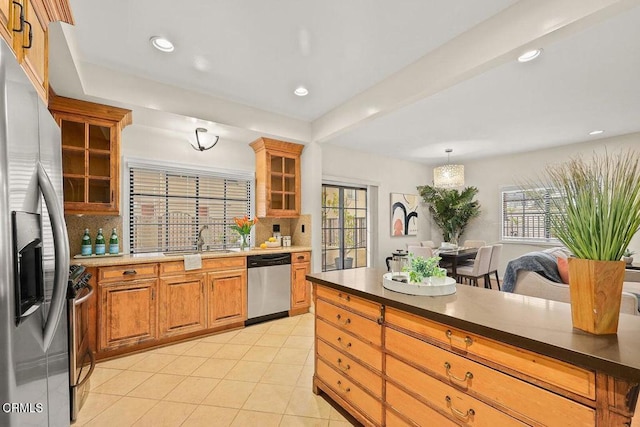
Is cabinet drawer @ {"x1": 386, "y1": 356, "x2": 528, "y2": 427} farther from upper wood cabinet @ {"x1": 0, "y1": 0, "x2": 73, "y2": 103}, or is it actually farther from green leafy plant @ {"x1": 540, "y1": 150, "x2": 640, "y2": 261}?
upper wood cabinet @ {"x1": 0, "y1": 0, "x2": 73, "y2": 103}

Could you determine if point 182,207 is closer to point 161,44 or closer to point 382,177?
point 161,44

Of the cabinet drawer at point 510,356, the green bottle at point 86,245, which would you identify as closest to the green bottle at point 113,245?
the green bottle at point 86,245

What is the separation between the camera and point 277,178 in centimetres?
429

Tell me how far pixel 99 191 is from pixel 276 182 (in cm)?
207

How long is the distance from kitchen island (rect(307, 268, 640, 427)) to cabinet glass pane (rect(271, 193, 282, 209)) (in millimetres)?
2323

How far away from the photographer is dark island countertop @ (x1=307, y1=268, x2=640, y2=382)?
2.98 feet

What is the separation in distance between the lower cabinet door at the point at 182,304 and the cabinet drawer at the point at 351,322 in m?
1.71

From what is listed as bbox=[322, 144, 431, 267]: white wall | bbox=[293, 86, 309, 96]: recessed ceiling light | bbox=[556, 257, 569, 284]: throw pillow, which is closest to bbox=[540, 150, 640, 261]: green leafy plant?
bbox=[556, 257, 569, 284]: throw pillow

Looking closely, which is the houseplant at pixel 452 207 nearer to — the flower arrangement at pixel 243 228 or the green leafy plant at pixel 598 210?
the flower arrangement at pixel 243 228

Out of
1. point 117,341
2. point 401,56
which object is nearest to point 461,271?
point 401,56

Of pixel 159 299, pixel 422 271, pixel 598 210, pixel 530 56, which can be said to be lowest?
pixel 159 299

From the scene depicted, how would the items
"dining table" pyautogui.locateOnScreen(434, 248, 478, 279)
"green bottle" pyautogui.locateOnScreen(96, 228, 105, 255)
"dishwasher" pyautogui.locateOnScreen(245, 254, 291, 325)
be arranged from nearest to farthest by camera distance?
"green bottle" pyautogui.locateOnScreen(96, 228, 105, 255) → "dishwasher" pyautogui.locateOnScreen(245, 254, 291, 325) → "dining table" pyautogui.locateOnScreen(434, 248, 478, 279)

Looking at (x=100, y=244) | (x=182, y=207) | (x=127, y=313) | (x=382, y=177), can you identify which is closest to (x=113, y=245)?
(x=100, y=244)

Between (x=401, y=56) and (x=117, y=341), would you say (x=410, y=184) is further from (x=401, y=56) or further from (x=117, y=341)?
(x=117, y=341)
